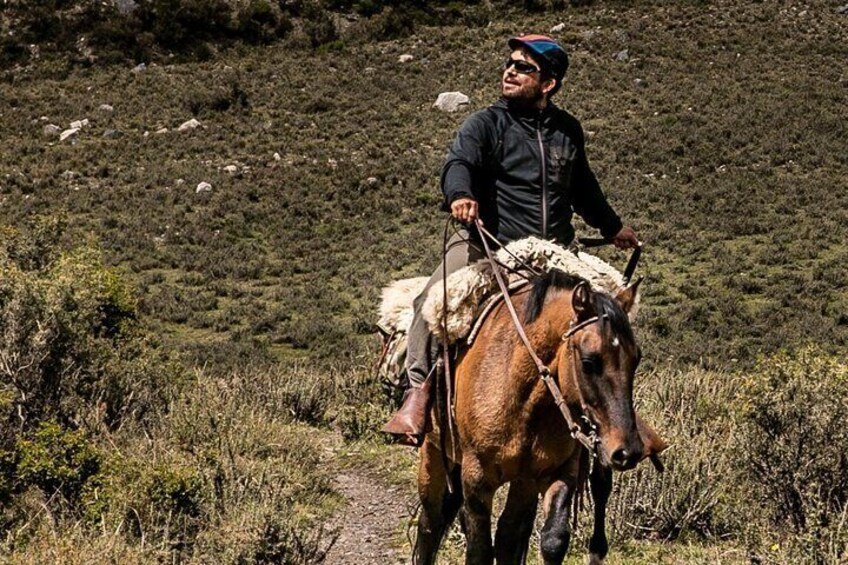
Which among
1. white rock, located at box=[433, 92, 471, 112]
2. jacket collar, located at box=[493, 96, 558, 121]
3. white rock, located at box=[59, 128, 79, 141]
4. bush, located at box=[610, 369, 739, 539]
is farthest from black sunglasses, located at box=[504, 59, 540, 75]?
white rock, located at box=[433, 92, 471, 112]

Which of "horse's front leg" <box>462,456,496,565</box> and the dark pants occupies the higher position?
the dark pants

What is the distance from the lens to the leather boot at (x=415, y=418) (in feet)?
15.7

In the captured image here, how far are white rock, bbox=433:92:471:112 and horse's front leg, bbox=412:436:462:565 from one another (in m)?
34.5

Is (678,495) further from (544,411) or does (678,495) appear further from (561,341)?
(561,341)

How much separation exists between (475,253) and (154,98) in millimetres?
37777

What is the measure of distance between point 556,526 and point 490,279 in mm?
1278

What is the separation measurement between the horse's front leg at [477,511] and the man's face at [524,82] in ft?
6.15

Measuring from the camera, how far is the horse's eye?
3732mm

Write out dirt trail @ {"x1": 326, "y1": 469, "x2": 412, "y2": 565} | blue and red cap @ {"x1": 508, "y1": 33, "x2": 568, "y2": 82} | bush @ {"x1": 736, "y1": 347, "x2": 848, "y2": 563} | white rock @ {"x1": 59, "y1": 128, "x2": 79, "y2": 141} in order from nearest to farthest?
blue and red cap @ {"x1": 508, "y1": 33, "x2": 568, "y2": 82}
bush @ {"x1": 736, "y1": 347, "x2": 848, "y2": 563}
dirt trail @ {"x1": 326, "y1": 469, "x2": 412, "y2": 565}
white rock @ {"x1": 59, "y1": 128, "x2": 79, "y2": 141}

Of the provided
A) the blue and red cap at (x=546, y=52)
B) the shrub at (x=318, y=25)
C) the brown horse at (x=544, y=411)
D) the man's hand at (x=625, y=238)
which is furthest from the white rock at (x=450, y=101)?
the brown horse at (x=544, y=411)

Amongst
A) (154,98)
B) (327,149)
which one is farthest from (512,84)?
(154,98)

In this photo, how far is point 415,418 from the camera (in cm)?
479

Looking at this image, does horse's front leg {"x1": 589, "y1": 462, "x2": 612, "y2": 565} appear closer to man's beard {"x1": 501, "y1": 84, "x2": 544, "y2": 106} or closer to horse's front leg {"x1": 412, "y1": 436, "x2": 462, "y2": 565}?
horse's front leg {"x1": 412, "y1": 436, "x2": 462, "y2": 565}

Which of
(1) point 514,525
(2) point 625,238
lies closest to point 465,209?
(2) point 625,238
